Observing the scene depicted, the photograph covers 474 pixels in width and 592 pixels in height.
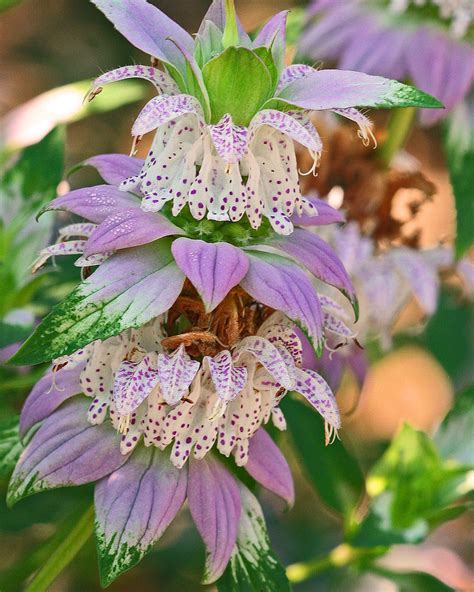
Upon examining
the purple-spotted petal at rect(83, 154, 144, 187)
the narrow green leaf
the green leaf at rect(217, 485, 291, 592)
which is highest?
the narrow green leaf

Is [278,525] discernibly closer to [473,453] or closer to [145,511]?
[473,453]

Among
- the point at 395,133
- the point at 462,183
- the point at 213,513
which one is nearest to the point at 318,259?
the point at 213,513

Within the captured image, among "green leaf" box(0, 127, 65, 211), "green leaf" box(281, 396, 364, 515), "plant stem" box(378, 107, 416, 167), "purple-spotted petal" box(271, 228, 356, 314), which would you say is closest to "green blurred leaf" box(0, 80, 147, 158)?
"green leaf" box(0, 127, 65, 211)

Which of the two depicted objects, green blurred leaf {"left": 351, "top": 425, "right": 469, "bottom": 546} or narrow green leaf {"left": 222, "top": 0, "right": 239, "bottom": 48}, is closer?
narrow green leaf {"left": 222, "top": 0, "right": 239, "bottom": 48}

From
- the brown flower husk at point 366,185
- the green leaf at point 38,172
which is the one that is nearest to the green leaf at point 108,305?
the green leaf at point 38,172

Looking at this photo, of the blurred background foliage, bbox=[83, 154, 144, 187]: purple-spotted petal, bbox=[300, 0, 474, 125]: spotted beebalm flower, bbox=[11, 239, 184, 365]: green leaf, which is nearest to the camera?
bbox=[11, 239, 184, 365]: green leaf

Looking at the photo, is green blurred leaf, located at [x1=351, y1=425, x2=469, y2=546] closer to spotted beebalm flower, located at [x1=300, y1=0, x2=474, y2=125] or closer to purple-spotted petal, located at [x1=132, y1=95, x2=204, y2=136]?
spotted beebalm flower, located at [x1=300, y1=0, x2=474, y2=125]

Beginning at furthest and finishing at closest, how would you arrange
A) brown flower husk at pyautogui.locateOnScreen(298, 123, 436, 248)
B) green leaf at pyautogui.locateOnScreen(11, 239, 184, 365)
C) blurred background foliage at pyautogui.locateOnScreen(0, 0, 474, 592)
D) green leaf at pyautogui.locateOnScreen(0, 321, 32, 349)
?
brown flower husk at pyautogui.locateOnScreen(298, 123, 436, 248) → blurred background foliage at pyautogui.locateOnScreen(0, 0, 474, 592) → green leaf at pyautogui.locateOnScreen(0, 321, 32, 349) → green leaf at pyautogui.locateOnScreen(11, 239, 184, 365)

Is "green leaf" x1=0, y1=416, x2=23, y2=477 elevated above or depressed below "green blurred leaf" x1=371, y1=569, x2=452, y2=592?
above

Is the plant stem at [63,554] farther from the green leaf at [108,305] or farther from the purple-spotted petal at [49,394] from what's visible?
the green leaf at [108,305]
